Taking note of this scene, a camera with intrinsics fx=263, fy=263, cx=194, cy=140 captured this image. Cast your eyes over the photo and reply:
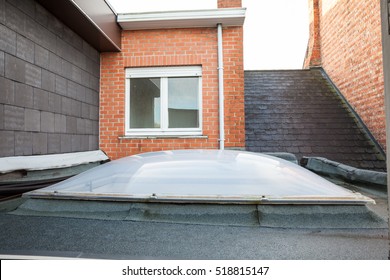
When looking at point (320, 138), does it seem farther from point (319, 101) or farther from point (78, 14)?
point (78, 14)

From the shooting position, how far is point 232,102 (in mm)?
4699

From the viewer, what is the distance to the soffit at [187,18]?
4.42 meters

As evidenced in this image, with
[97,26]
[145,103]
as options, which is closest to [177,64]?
[145,103]

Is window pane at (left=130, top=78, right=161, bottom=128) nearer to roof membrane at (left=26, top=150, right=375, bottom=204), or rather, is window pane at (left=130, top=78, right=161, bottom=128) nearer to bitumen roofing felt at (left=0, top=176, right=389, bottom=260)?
roof membrane at (left=26, top=150, right=375, bottom=204)

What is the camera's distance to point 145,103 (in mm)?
5000

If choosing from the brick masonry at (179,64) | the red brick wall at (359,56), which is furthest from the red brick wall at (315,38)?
the brick masonry at (179,64)

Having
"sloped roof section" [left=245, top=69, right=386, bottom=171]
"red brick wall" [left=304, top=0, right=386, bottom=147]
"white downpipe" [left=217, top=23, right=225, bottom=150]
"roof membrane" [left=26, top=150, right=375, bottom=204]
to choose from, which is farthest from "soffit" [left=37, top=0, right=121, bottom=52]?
"red brick wall" [left=304, top=0, right=386, bottom=147]

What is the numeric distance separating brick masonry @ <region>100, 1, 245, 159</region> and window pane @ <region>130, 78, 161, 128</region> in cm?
20

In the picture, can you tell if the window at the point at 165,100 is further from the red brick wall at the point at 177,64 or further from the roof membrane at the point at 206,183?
the roof membrane at the point at 206,183

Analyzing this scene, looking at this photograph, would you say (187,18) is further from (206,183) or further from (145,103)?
(206,183)

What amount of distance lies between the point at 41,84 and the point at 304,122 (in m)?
5.14

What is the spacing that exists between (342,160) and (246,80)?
3.64 m

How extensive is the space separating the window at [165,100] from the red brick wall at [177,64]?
129mm

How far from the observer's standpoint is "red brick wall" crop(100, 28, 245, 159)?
470 cm
